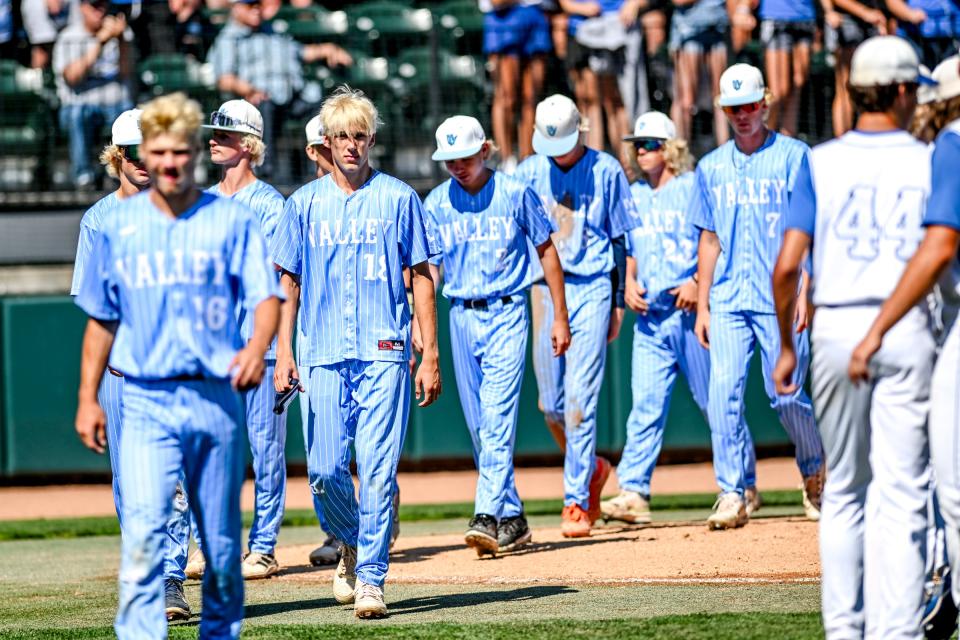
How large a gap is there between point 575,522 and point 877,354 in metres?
4.34

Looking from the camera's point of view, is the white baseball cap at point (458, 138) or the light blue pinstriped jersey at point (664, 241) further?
the light blue pinstriped jersey at point (664, 241)

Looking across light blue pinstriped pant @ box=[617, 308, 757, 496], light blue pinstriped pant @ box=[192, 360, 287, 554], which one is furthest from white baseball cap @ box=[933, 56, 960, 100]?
light blue pinstriped pant @ box=[617, 308, 757, 496]

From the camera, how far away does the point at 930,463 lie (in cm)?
469

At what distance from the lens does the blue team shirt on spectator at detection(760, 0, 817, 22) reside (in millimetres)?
12758

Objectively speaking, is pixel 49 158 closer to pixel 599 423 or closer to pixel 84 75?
pixel 84 75

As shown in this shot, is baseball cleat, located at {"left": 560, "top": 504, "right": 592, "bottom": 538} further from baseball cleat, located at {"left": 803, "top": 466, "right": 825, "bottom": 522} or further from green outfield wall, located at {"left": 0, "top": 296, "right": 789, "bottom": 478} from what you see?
green outfield wall, located at {"left": 0, "top": 296, "right": 789, "bottom": 478}

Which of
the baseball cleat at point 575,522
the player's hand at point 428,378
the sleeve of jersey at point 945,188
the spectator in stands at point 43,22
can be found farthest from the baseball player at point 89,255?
the spectator in stands at point 43,22

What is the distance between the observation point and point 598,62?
42.7 feet

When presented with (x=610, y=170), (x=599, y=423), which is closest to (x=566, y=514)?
(x=610, y=170)

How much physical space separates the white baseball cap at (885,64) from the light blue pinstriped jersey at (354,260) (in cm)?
233

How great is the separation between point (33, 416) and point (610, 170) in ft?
20.3

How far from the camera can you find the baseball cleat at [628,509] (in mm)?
9125

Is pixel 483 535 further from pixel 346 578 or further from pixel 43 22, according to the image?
pixel 43 22

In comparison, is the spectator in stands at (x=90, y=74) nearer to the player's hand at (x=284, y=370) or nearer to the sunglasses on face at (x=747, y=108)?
the sunglasses on face at (x=747, y=108)
